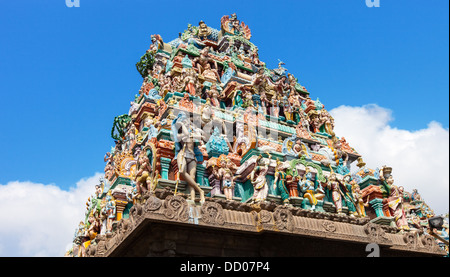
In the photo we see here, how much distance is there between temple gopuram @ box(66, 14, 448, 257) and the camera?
11883 millimetres

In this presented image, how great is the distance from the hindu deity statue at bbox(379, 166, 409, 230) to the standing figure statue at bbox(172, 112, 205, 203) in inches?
491

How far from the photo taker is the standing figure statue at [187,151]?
1360 cm

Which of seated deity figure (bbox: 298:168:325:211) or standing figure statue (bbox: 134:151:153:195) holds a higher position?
standing figure statue (bbox: 134:151:153:195)

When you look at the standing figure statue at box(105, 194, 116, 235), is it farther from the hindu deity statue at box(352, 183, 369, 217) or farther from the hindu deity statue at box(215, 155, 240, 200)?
the hindu deity statue at box(352, 183, 369, 217)

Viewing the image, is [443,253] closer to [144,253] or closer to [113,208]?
[144,253]

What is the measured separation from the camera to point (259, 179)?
52.9 ft

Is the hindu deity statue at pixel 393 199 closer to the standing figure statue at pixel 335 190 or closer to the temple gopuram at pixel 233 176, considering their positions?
the temple gopuram at pixel 233 176

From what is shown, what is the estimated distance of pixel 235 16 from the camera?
29.9 metres

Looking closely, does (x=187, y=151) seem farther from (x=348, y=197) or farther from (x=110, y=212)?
(x=348, y=197)

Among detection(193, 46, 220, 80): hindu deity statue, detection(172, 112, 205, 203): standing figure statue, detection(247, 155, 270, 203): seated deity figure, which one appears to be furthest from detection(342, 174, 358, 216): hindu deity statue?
detection(193, 46, 220, 80): hindu deity statue

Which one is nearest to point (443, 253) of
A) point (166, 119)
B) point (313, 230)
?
point (313, 230)

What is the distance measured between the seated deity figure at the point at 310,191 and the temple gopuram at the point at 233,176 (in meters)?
0.05

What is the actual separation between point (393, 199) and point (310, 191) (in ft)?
23.2
